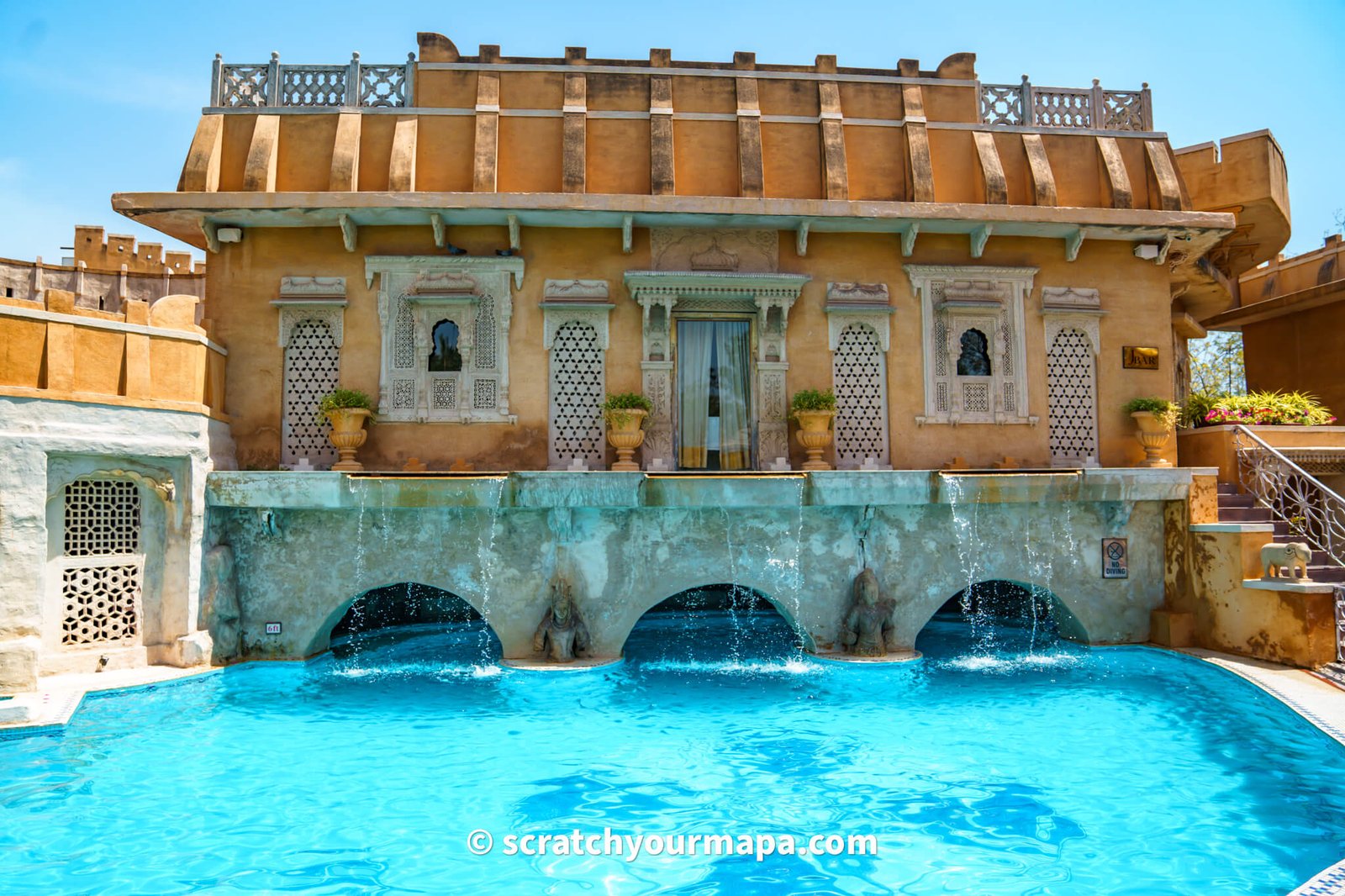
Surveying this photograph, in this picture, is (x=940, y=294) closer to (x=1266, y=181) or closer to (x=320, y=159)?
(x=1266, y=181)

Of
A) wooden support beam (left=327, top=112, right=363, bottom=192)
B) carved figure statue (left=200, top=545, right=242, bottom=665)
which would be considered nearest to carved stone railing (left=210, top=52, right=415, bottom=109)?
wooden support beam (left=327, top=112, right=363, bottom=192)

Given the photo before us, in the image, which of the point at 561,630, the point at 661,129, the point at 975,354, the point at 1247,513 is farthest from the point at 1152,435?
the point at 561,630

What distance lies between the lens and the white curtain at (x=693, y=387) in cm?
1308

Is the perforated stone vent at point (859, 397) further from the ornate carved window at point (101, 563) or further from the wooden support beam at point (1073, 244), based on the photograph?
the ornate carved window at point (101, 563)

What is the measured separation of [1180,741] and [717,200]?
8821mm

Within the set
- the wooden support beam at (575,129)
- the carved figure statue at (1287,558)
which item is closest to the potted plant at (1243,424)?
the carved figure statue at (1287,558)

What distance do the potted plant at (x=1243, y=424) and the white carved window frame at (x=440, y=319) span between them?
35.4ft

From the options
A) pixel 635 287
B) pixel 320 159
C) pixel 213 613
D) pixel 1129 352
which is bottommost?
pixel 213 613

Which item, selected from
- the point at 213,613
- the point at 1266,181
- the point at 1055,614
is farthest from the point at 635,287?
the point at 1266,181

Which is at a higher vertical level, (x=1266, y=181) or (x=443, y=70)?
(x=443, y=70)

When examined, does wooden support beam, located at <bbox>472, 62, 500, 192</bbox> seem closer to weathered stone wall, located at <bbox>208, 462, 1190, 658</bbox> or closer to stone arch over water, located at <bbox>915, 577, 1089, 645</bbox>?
weathered stone wall, located at <bbox>208, 462, 1190, 658</bbox>

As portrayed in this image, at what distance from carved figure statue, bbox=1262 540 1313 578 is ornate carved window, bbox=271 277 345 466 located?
503 inches

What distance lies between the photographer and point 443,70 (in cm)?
1330

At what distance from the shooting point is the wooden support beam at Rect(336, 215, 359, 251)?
39.5ft
